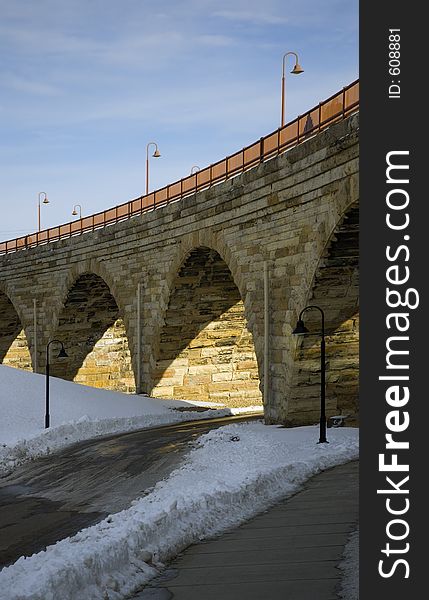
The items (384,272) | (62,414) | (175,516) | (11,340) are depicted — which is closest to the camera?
(384,272)

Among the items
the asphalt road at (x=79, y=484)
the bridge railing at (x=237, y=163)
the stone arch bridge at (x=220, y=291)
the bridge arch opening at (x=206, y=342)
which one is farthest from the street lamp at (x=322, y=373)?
the bridge arch opening at (x=206, y=342)

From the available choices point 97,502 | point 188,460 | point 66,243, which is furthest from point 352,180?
point 66,243

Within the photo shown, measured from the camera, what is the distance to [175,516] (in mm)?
12352

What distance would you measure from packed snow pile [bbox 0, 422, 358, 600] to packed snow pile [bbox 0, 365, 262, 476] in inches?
267

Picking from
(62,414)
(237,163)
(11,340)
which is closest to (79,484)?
(62,414)

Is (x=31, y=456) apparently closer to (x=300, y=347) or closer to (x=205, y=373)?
(x=300, y=347)

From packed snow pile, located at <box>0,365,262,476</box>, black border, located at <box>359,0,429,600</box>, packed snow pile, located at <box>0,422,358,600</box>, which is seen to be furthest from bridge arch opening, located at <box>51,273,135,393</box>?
black border, located at <box>359,0,429,600</box>

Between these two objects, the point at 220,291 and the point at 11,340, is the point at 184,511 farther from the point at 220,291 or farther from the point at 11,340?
the point at 11,340

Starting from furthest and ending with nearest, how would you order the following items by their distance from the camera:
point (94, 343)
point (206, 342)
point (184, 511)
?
point (94, 343) < point (206, 342) < point (184, 511)

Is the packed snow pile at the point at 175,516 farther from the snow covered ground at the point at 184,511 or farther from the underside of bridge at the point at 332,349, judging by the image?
the underside of bridge at the point at 332,349

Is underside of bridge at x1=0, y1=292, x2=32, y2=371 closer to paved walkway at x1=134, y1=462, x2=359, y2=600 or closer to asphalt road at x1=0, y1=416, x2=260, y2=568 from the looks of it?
asphalt road at x1=0, y1=416, x2=260, y2=568

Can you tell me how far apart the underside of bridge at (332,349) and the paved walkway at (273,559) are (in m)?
9.51

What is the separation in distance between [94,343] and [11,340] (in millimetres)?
12223

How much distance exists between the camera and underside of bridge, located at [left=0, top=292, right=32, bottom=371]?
5512cm
